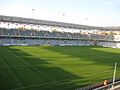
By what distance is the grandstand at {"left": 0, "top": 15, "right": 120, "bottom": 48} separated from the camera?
7925cm

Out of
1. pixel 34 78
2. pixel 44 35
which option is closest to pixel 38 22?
pixel 44 35

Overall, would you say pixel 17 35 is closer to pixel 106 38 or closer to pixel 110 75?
pixel 106 38

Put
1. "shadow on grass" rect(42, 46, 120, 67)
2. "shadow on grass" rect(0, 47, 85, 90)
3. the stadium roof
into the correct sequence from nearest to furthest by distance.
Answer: "shadow on grass" rect(0, 47, 85, 90) → "shadow on grass" rect(42, 46, 120, 67) → the stadium roof

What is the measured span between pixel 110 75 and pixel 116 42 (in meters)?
72.7

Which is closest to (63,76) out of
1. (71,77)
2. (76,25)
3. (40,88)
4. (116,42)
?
(71,77)

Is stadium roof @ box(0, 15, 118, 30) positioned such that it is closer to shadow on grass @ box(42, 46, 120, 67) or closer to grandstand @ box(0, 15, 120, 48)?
grandstand @ box(0, 15, 120, 48)

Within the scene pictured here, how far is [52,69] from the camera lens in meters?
34.4

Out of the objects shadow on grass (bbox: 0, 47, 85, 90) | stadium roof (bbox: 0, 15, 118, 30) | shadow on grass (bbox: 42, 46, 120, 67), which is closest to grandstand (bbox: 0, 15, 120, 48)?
stadium roof (bbox: 0, 15, 118, 30)

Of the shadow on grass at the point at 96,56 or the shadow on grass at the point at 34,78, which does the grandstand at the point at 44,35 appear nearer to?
the shadow on grass at the point at 96,56

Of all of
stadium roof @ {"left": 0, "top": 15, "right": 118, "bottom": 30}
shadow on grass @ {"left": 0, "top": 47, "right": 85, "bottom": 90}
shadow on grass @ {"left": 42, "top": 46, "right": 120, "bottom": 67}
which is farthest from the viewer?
stadium roof @ {"left": 0, "top": 15, "right": 118, "bottom": 30}

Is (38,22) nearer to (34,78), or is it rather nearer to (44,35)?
(44,35)

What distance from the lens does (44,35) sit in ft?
303

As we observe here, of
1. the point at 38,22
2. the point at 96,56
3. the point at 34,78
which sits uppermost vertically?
the point at 38,22

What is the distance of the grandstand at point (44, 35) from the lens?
260 ft
